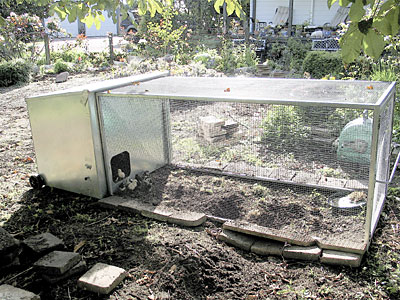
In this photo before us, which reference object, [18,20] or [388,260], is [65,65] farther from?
[388,260]

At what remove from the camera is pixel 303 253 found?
2977 mm

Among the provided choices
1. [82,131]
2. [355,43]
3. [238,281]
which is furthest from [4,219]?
[355,43]

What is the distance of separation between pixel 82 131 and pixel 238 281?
2.12 m

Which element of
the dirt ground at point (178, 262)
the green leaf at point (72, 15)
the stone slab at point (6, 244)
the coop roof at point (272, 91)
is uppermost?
the green leaf at point (72, 15)

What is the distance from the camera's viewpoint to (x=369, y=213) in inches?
113

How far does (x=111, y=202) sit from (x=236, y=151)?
183 centimetres

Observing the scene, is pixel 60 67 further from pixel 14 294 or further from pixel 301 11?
pixel 14 294

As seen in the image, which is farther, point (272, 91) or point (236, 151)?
point (236, 151)

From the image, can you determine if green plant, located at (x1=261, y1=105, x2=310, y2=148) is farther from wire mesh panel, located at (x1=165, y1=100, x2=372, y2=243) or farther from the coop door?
the coop door

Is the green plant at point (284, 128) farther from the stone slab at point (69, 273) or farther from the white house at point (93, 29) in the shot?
the white house at point (93, 29)

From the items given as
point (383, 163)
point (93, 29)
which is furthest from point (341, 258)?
point (93, 29)

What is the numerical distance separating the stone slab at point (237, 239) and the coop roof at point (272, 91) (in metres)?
1.09

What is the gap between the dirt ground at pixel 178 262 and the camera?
266 centimetres

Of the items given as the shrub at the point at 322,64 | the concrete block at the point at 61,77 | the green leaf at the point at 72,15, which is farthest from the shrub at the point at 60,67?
the green leaf at the point at 72,15
